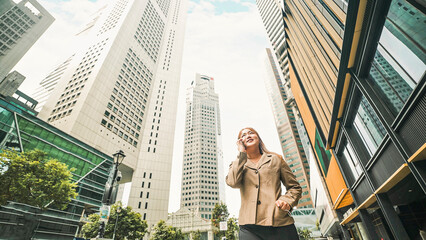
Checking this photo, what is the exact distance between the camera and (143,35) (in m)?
63.5

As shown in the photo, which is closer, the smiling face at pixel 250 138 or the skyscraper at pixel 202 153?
the smiling face at pixel 250 138

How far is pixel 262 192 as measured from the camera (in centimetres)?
242

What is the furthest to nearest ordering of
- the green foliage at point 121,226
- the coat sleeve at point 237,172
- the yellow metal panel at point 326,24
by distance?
the green foliage at point 121,226 < the yellow metal panel at point 326,24 < the coat sleeve at point 237,172

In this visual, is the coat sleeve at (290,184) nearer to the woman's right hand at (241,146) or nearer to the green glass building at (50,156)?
the woman's right hand at (241,146)

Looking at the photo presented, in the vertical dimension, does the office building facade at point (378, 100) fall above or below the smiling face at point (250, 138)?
above

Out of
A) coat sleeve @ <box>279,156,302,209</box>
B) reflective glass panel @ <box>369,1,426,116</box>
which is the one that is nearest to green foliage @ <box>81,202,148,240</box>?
coat sleeve @ <box>279,156,302,209</box>

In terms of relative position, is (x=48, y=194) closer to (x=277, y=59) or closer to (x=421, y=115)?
(x=421, y=115)

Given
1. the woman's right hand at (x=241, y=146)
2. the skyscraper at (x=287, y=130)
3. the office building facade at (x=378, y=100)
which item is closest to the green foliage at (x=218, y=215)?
the office building facade at (x=378, y=100)

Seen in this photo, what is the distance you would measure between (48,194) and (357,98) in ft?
70.7

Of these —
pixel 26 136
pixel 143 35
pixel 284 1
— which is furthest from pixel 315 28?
pixel 143 35

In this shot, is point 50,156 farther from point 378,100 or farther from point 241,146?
point 378,100

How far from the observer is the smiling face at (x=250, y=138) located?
9.64 ft

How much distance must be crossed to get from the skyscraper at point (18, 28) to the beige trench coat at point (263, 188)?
71.8 m

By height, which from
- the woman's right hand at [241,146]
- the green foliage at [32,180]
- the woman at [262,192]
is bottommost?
the woman at [262,192]
